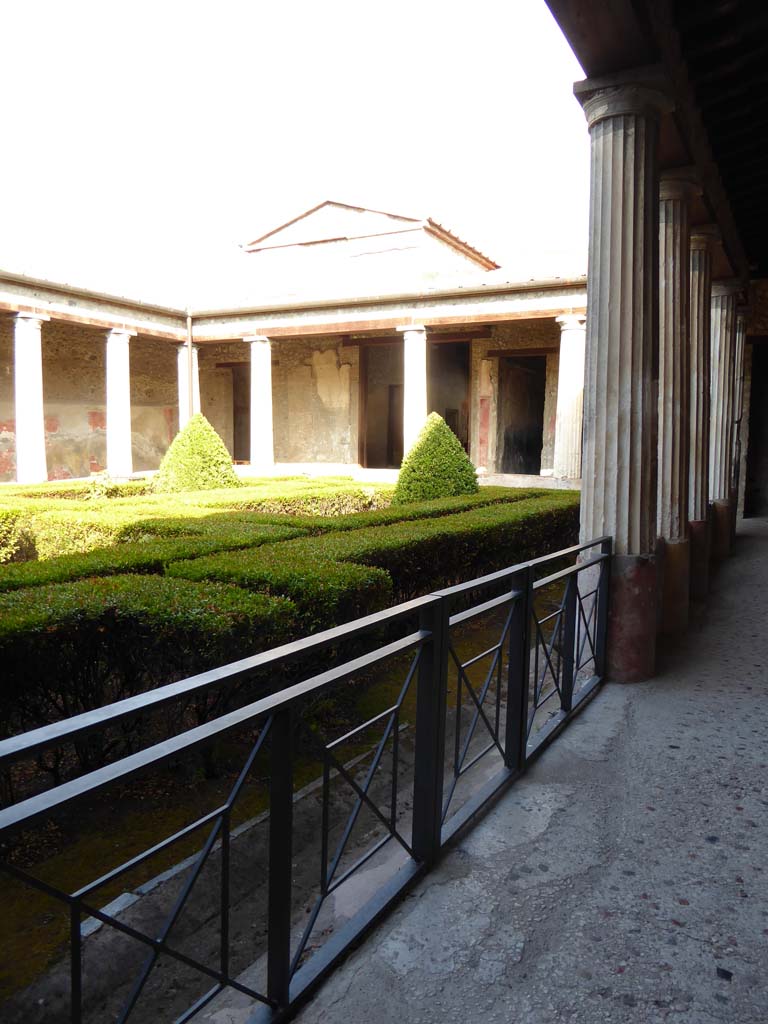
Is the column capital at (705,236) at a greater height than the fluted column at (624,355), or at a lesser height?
greater

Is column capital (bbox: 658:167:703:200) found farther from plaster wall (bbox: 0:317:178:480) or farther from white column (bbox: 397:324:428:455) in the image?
plaster wall (bbox: 0:317:178:480)

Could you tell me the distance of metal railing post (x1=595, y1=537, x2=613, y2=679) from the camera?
170 inches

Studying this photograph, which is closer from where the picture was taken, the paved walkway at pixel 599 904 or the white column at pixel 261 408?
the paved walkway at pixel 599 904

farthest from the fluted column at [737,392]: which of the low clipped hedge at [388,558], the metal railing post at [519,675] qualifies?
the metal railing post at [519,675]

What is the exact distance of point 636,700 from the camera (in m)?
4.09

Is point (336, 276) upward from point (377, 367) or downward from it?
upward

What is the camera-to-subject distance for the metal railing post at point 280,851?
1.59 m

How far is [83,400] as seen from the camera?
19.5m

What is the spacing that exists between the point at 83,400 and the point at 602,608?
17911mm

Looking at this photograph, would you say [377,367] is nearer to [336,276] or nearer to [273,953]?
[336,276]

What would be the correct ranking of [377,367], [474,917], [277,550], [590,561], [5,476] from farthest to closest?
[377,367] < [5,476] < [277,550] < [590,561] < [474,917]

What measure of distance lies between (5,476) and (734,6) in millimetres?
17403

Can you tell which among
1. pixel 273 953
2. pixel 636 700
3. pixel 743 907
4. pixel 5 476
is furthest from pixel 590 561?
pixel 5 476

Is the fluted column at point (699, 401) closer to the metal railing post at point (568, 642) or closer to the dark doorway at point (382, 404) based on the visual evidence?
the metal railing post at point (568, 642)
